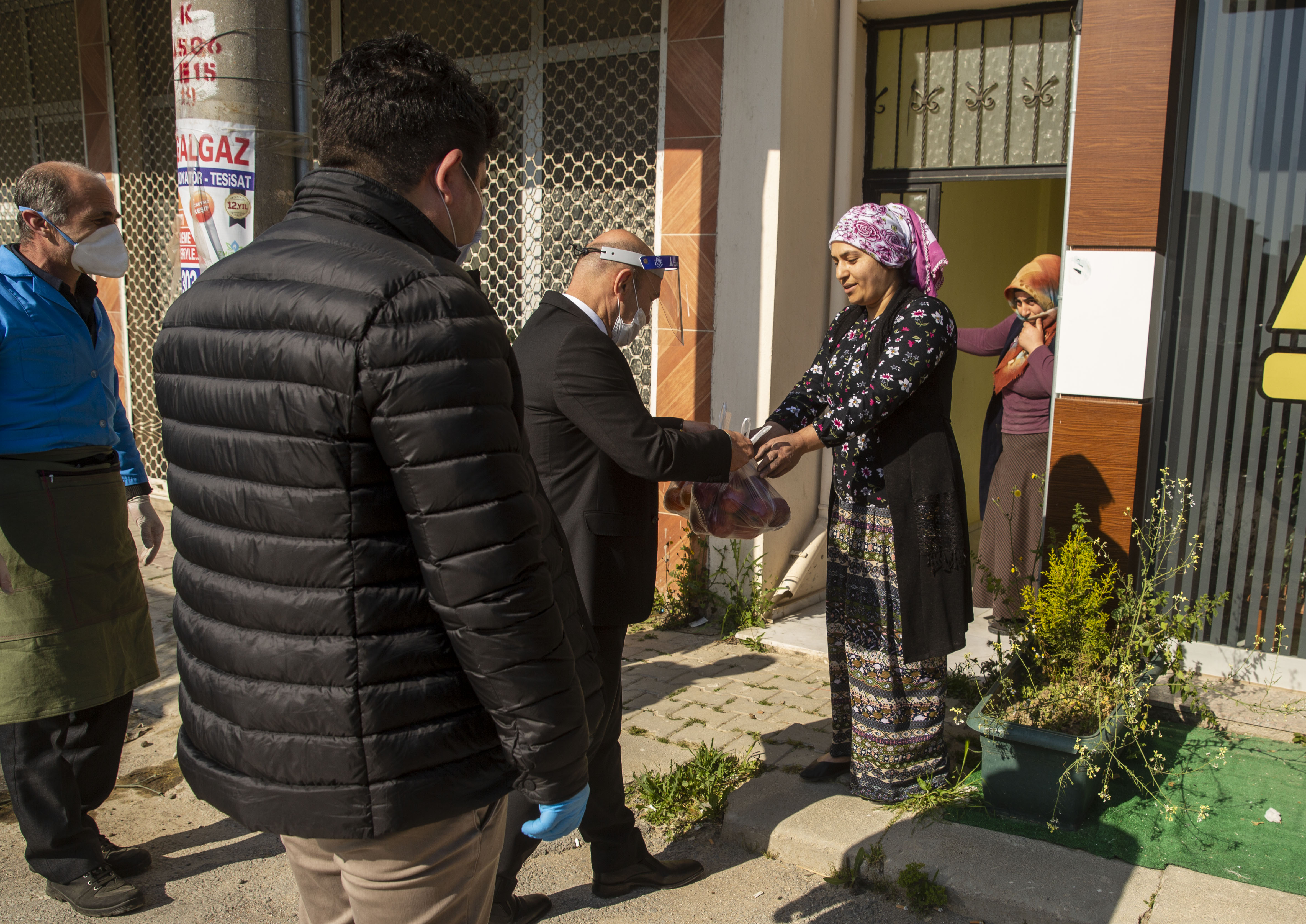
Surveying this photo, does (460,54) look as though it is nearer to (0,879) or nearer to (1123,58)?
(1123,58)

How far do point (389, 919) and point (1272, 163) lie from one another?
4.05 m

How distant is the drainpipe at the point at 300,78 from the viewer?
318 cm

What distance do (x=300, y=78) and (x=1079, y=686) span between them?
3334 mm

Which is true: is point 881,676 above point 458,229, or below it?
below

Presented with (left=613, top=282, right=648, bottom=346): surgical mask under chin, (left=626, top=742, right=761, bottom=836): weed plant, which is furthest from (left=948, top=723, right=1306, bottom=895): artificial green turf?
(left=613, top=282, right=648, bottom=346): surgical mask under chin

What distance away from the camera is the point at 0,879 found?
3.23m

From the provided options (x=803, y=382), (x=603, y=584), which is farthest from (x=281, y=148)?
(x=803, y=382)

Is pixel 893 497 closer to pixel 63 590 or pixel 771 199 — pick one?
pixel 771 199

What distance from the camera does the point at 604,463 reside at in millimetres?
2836

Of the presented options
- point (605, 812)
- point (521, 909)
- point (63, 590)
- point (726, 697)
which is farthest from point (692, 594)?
point (63, 590)

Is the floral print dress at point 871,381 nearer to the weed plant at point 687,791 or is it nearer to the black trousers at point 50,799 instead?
the weed plant at point 687,791

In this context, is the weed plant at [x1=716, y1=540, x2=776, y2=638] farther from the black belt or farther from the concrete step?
the black belt

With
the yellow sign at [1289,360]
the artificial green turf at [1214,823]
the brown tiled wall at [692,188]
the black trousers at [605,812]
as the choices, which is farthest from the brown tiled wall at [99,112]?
the yellow sign at [1289,360]

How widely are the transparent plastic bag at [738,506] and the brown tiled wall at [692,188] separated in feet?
7.19
